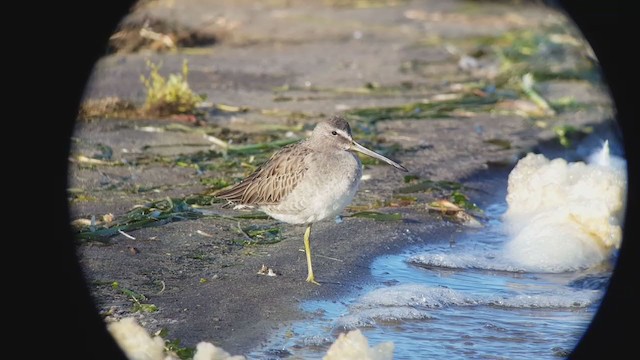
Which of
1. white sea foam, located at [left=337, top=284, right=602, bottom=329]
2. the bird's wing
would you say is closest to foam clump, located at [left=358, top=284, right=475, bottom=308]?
white sea foam, located at [left=337, top=284, right=602, bottom=329]

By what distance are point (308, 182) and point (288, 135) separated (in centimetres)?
311

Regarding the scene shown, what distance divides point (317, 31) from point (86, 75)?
10.8 meters

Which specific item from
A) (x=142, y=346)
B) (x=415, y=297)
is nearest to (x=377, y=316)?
(x=415, y=297)

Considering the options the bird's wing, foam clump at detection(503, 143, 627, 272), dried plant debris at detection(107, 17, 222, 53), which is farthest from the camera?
dried plant debris at detection(107, 17, 222, 53)

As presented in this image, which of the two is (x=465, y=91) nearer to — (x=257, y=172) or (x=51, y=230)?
(x=257, y=172)

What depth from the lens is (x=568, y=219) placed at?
27.1 feet

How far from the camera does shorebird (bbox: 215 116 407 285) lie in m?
6.98

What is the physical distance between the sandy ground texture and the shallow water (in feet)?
0.54

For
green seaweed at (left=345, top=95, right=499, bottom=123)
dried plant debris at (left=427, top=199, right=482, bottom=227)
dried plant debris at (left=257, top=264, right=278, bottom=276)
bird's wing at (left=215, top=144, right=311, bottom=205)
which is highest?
bird's wing at (left=215, top=144, right=311, bottom=205)

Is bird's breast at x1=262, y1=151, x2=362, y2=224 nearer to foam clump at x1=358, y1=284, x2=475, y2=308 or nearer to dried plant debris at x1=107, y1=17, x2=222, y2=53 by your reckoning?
foam clump at x1=358, y1=284, x2=475, y2=308

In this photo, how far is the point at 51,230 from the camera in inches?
225

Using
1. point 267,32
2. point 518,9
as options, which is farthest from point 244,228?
point 518,9

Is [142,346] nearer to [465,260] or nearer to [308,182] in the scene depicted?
[308,182]

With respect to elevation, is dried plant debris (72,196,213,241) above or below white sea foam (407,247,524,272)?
above
